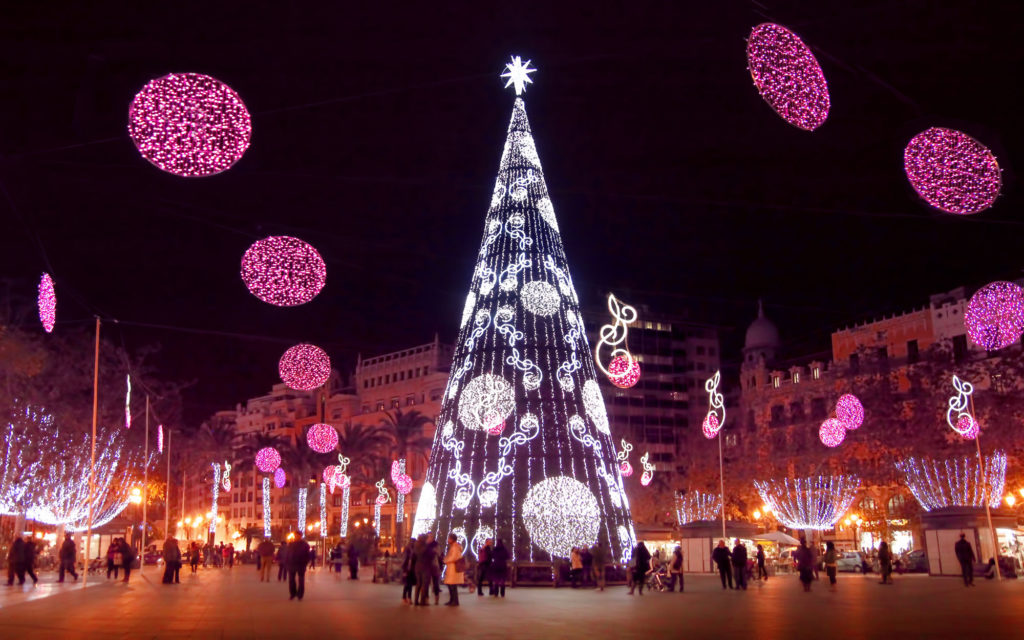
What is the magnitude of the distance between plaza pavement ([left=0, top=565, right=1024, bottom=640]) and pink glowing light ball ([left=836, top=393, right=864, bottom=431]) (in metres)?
17.5

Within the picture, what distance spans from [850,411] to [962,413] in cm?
442

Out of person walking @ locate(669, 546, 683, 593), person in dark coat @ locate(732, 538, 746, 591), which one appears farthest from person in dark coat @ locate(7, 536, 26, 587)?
person in dark coat @ locate(732, 538, 746, 591)

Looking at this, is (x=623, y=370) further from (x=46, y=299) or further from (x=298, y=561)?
(x=46, y=299)

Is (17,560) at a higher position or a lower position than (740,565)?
higher

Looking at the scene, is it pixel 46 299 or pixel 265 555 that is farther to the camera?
pixel 265 555

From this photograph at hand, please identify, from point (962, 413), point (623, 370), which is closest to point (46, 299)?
point (623, 370)

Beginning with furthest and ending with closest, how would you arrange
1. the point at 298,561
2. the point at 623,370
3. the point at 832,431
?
1. the point at 832,431
2. the point at 623,370
3. the point at 298,561

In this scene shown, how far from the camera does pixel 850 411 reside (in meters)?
41.5

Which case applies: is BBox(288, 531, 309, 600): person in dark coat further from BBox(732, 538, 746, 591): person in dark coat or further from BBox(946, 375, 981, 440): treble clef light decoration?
BBox(946, 375, 981, 440): treble clef light decoration

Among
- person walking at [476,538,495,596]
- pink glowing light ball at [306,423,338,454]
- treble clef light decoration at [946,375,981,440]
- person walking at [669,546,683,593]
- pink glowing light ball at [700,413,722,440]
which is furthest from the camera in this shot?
pink glowing light ball at [306,423,338,454]

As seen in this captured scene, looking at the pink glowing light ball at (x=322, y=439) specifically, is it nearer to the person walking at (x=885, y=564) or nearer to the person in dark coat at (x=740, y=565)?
the person in dark coat at (x=740, y=565)

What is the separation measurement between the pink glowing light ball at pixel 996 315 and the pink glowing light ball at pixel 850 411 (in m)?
19.0

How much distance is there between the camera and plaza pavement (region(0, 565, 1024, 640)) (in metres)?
12.7

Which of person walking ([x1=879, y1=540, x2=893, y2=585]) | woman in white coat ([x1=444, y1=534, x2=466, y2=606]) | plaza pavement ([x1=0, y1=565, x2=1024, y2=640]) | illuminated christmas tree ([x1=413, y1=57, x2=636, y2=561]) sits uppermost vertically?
illuminated christmas tree ([x1=413, y1=57, x2=636, y2=561])
